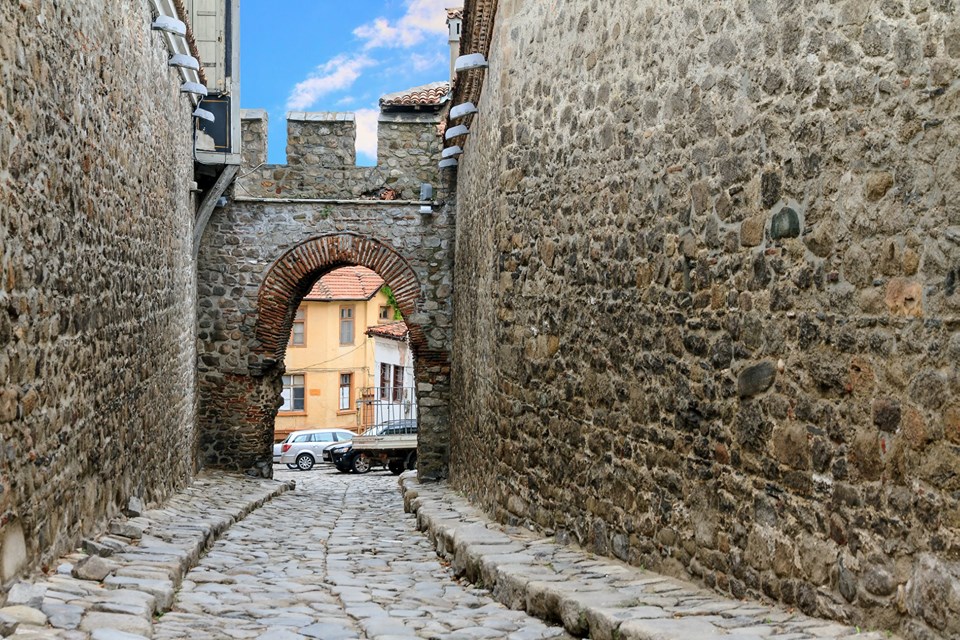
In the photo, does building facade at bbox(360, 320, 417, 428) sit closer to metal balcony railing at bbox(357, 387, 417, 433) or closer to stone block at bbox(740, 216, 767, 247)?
metal balcony railing at bbox(357, 387, 417, 433)

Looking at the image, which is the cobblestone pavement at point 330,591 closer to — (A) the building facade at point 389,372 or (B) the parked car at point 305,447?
(B) the parked car at point 305,447

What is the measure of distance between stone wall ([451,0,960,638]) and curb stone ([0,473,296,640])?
237 centimetres

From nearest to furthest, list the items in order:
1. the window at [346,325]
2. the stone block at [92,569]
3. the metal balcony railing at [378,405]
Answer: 1. the stone block at [92,569]
2. the metal balcony railing at [378,405]
3. the window at [346,325]

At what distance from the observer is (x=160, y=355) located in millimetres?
9484

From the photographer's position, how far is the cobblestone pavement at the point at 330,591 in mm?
5082

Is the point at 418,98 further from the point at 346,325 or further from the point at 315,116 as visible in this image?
the point at 346,325

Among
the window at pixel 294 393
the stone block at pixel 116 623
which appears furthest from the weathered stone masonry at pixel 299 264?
the window at pixel 294 393

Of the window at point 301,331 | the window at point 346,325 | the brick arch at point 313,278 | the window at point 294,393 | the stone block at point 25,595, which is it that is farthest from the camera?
the window at point 346,325

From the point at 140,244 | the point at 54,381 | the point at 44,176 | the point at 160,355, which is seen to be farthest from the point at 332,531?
the point at 44,176

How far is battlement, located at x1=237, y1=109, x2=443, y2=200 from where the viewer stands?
14.8m

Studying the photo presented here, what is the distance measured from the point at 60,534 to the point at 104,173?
90.3 inches

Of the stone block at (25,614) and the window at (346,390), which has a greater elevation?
the stone block at (25,614)

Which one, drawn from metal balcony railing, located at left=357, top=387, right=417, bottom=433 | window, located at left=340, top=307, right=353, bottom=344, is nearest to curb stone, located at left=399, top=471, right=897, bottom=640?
metal balcony railing, located at left=357, top=387, right=417, bottom=433

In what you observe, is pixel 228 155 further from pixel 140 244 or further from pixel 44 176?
pixel 44 176
